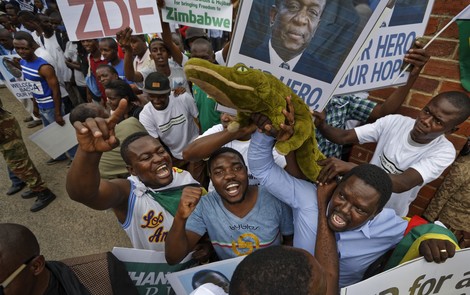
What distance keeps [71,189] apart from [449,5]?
8.86 ft

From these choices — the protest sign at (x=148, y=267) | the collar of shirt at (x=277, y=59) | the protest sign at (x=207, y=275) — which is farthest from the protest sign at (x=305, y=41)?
the protest sign at (x=148, y=267)

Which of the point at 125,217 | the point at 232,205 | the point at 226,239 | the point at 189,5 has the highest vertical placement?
the point at 189,5

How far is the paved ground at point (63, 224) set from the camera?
3.22m

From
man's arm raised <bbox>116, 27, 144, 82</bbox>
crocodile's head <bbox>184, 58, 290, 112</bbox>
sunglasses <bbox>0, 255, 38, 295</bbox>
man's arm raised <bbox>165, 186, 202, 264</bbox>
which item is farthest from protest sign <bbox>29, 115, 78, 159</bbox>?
crocodile's head <bbox>184, 58, 290, 112</bbox>

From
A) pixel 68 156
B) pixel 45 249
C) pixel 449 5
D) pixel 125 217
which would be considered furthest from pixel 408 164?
pixel 68 156

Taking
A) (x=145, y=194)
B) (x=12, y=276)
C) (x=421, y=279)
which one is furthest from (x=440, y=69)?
(x=12, y=276)

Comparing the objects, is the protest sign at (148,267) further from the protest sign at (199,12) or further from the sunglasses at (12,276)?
the protest sign at (199,12)

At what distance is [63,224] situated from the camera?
3.55 metres

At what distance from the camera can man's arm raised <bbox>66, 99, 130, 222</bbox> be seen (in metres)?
1.25

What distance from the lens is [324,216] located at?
1.49 metres

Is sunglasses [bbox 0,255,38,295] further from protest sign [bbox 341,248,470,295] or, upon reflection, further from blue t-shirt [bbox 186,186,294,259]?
protest sign [bbox 341,248,470,295]

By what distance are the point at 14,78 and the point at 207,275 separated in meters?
A: 4.30

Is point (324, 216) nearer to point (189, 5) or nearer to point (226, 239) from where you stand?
point (226, 239)

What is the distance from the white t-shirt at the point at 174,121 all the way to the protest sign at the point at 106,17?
32.5 inches
